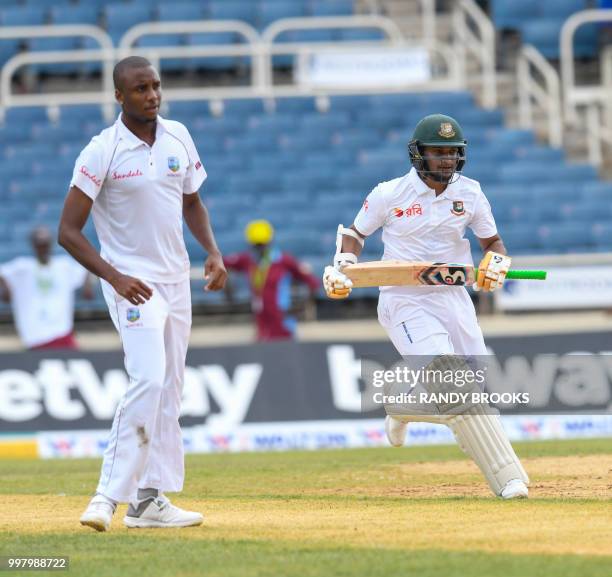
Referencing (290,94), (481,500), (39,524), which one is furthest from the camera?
(290,94)

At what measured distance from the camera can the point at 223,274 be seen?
7.71m

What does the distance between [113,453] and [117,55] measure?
46.3ft

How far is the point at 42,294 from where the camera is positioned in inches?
630

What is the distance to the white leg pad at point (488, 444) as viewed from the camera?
28.0ft

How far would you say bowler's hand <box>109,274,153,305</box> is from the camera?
729 centimetres

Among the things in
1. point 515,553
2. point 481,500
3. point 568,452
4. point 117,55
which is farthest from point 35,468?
point 117,55

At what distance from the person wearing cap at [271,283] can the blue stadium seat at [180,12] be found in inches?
292

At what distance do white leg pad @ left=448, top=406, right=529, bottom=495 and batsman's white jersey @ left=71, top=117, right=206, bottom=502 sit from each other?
1.85 m

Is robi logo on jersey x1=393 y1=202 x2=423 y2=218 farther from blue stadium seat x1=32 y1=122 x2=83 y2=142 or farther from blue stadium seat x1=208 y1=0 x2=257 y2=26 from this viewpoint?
blue stadium seat x1=208 y1=0 x2=257 y2=26

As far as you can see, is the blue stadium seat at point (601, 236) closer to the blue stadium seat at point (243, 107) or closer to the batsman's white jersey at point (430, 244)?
the blue stadium seat at point (243, 107)

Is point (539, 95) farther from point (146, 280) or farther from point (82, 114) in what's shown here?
point (146, 280)

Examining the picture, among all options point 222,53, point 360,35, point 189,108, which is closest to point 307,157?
point 222,53

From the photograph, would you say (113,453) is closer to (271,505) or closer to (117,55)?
(271,505)

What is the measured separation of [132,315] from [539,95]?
15.1 meters
